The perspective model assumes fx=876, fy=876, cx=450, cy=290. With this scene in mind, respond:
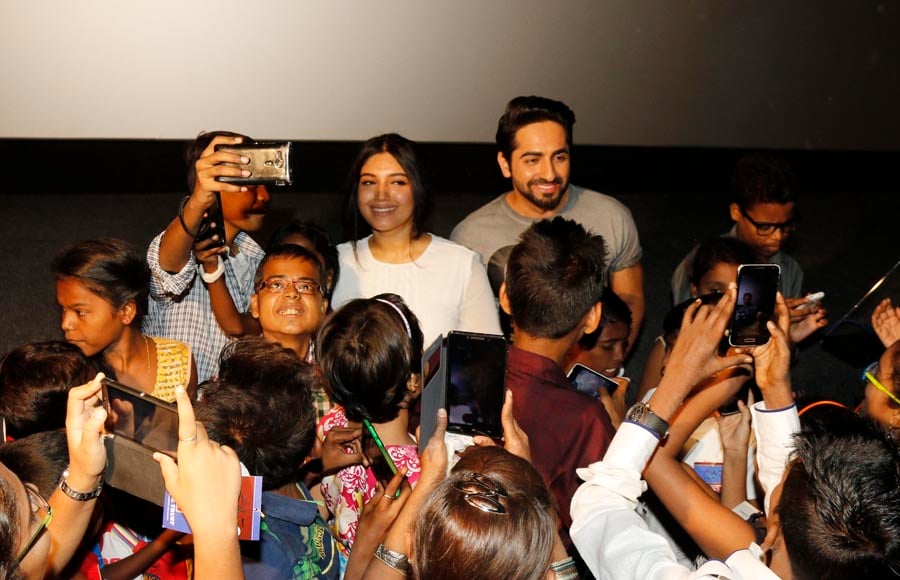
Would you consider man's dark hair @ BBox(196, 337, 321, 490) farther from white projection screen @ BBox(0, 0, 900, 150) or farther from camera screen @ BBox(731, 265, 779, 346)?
white projection screen @ BBox(0, 0, 900, 150)

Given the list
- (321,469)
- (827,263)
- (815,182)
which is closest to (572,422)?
(321,469)

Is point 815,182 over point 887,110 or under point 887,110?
under

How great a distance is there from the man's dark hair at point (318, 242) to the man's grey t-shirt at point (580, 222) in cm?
52

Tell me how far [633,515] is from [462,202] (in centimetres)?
407

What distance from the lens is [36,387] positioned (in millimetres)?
1837

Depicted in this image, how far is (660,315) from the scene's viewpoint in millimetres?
4332

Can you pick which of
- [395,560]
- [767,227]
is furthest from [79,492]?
[767,227]

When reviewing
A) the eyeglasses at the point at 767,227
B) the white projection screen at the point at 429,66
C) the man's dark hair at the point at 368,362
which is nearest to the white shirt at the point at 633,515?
the man's dark hair at the point at 368,362

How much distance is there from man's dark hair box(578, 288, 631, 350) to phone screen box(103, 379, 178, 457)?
1498mm

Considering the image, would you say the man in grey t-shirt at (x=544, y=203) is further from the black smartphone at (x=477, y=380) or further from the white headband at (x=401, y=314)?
the black smartphone at (x=477, y=380)

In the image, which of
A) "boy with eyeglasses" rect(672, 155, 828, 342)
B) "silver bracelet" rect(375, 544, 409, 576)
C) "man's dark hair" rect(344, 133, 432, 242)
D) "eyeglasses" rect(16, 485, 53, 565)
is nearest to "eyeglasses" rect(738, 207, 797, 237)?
"boy with eyeglasses" rect(672, 155, 828, 342)

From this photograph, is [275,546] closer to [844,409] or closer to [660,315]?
[844,409]

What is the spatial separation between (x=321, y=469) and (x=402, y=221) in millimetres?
926

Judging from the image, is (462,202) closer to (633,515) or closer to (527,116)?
(527,116)
